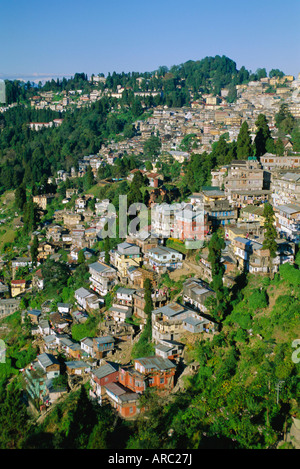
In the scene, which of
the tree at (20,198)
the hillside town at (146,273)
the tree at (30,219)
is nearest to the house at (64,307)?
the hillside town at (146,273)

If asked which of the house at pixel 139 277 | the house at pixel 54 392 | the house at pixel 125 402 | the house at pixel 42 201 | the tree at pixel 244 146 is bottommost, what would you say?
the house at pixel 54 392

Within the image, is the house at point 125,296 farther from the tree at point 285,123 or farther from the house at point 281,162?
the tree at point 285,123

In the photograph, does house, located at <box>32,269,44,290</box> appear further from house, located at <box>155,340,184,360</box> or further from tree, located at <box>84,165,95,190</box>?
tree, located at <box>84,165,95,190</box>

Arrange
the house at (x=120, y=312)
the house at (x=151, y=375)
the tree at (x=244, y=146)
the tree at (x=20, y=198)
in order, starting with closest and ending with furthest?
the house at (x=151, y=375) → the house at (x=120, y=312) → the tree at (x=244, y=146) → the tree at (x=20, y=198)

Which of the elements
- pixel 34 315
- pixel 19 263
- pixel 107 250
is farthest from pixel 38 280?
pixel 107 250

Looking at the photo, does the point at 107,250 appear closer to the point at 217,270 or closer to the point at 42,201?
the point at 217,270

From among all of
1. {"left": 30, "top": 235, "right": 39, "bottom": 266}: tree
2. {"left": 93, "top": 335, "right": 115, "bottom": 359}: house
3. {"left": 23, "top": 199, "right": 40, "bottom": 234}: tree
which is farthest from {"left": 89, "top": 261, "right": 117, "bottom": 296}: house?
{"left": 23, "top": 199, "right": 40, "bottom": 234}: tree
